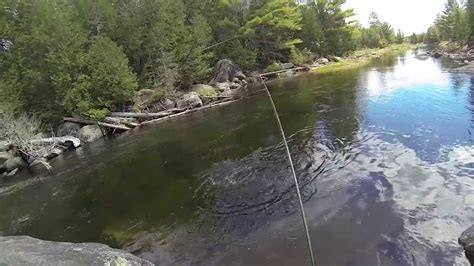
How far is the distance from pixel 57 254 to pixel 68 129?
1976 cm

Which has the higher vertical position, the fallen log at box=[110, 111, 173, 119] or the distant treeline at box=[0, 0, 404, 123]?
the distant treeline at box=[0, 0, 404, 123]

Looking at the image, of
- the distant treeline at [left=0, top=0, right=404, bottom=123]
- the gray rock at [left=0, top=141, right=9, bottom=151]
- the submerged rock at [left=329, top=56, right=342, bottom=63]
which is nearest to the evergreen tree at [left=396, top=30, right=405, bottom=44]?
the submerged rock at [left=329, top=56, right=342, bottom=63]

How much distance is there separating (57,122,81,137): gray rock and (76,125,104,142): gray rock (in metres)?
0.89

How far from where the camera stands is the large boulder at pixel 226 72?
35.9m

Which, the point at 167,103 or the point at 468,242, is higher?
the point at 167,103

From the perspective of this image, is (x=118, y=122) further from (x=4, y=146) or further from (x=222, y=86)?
(x=222, y=86)

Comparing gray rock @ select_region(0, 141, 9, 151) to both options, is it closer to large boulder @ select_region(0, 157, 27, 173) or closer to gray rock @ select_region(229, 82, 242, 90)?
large boulder @ select_region(0, 157, 27, 173)

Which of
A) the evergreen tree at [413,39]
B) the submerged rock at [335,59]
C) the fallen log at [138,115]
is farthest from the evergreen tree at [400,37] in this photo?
the fallen log at [138,115]

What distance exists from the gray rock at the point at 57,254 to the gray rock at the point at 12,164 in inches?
525

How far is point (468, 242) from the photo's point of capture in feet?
18.4

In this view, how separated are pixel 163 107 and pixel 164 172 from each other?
48.7 feet

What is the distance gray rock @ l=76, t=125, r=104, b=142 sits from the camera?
2183cm

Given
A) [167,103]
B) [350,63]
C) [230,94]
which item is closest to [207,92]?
[230,94]

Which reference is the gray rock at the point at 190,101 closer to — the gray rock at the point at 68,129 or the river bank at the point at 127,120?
the river bank at the point at 127,120
